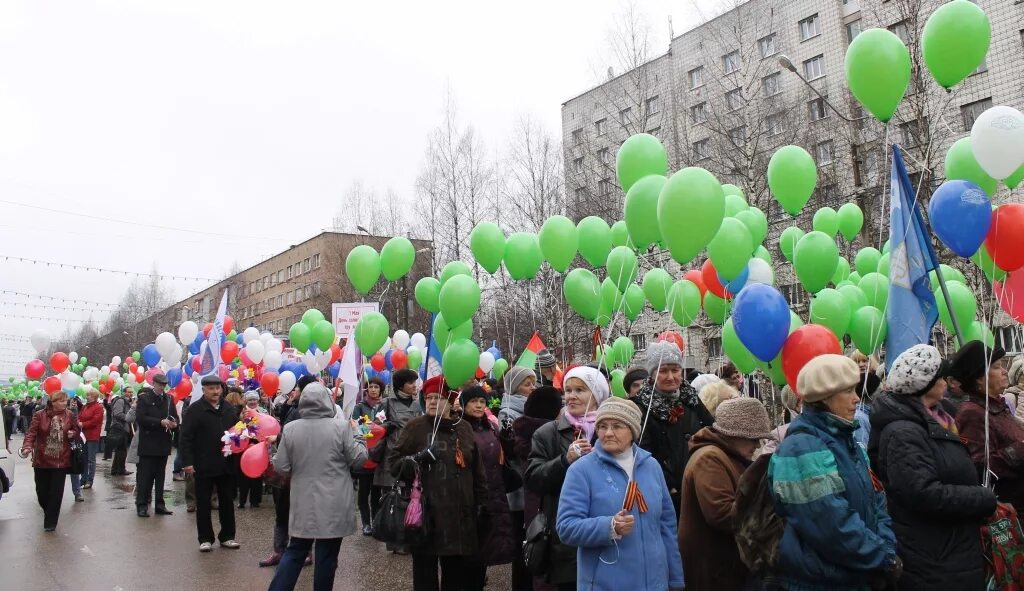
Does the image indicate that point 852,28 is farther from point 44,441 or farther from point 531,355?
point 44,441

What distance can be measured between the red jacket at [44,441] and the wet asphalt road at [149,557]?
0.87 m

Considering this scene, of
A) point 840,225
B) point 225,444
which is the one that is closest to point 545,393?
point 225,444

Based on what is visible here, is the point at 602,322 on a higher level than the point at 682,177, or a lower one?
lower

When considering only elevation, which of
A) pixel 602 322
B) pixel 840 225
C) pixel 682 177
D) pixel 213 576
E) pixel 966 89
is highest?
pixel 966 89

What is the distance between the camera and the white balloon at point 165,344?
15883 millimetres

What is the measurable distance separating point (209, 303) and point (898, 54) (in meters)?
71.6

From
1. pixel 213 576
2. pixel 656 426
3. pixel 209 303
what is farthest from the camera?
pixel 209 303

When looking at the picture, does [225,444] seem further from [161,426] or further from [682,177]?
[682,177]

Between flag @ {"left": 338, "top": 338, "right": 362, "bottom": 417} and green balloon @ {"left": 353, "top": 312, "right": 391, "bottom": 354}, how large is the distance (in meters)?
1.12

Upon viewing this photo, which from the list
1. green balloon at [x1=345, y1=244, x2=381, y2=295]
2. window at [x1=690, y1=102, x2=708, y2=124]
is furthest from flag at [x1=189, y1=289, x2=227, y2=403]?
window at [x1=690, y1=102, x2=708, y2=124]

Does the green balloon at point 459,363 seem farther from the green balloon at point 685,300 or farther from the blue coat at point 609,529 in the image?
the blue coat at point 609,529

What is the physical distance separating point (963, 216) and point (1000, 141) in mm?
588

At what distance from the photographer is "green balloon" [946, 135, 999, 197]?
607cm

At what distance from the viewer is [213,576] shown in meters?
6.47
